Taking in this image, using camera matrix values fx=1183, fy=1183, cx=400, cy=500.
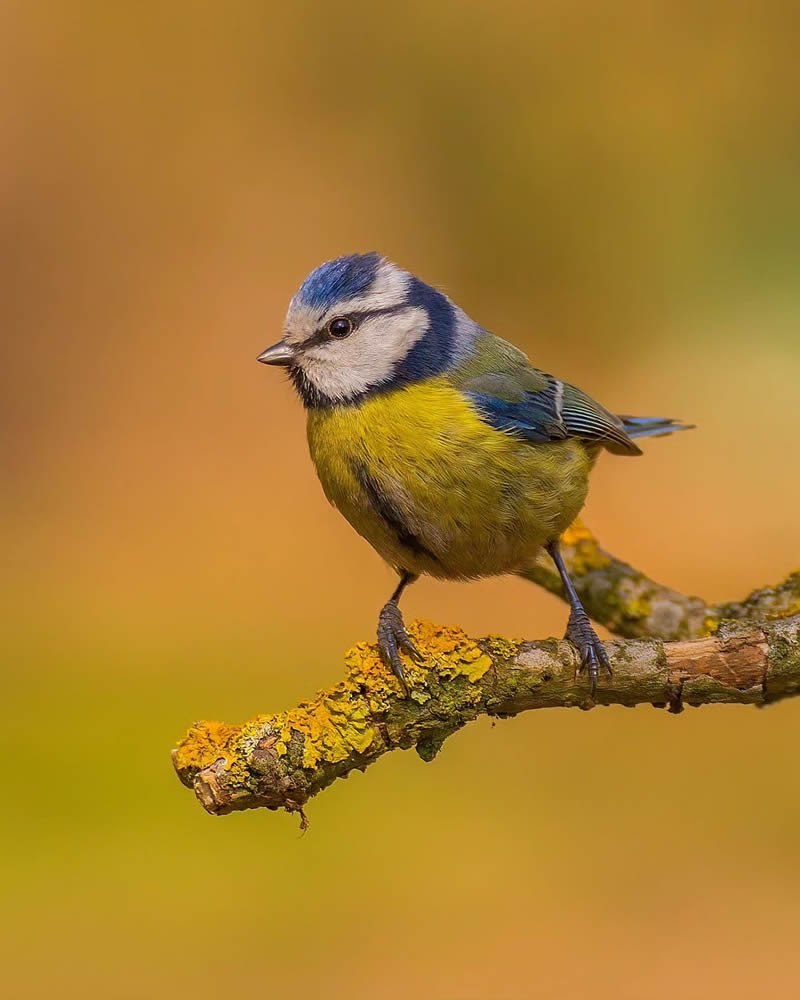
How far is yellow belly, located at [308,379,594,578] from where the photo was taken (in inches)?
102

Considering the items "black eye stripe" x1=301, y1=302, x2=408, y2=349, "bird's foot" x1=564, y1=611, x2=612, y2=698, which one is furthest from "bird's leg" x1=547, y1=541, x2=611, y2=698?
"black eye stripe" x1=301, y1=302, x2=408, y2=349

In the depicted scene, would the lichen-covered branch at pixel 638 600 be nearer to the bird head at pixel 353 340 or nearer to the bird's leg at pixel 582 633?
the bird's leg at pixel 582 633

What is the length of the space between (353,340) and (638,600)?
37.2 inches

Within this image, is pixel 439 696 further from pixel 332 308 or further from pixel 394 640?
pixel 332 308

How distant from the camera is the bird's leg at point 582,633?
227 centimetres

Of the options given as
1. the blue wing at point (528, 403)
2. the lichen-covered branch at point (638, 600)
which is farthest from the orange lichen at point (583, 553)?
the blue wing at point (528, 403)

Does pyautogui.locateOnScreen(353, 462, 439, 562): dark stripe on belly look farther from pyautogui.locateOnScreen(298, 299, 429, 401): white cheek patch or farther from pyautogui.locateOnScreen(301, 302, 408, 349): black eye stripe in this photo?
pyautogui.locateOnScreen(301, 302, 408, 349): black eye stripe

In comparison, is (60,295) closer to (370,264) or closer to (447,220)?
(447,220)

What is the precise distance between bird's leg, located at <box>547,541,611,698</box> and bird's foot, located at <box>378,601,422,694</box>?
0.33 metres

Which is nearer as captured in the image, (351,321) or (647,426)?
(351,321)

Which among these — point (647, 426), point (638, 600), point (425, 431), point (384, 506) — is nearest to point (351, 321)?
point (425, 431)

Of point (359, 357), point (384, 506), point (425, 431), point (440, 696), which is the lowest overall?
point (440, 696)

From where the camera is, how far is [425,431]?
2.61 metres

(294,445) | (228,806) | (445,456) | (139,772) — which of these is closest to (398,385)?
(445,456)
